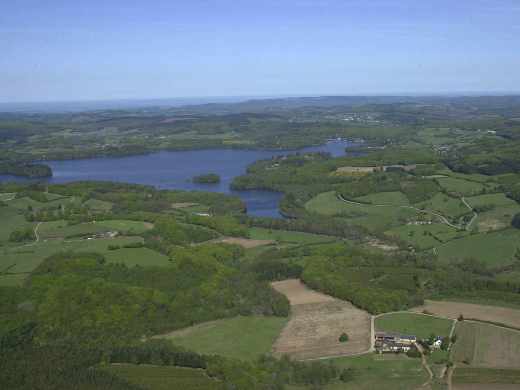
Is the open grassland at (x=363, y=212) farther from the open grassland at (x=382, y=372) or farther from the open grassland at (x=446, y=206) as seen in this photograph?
the open grassland at (x=382, y=372)

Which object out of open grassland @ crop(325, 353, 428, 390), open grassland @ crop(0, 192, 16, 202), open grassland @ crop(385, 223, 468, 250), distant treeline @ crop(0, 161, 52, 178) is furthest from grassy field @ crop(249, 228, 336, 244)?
distant treeline @ crop(0, 161, 52, 178)

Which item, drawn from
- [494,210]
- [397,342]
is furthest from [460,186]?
[397,342]

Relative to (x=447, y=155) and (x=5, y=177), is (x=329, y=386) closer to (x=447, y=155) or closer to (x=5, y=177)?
(x=447, y=155)

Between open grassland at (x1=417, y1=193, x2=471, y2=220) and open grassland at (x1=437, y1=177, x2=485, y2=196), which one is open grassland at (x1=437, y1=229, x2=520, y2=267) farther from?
open grassland at (x1=437, y1=177, x2=485, y2=196)

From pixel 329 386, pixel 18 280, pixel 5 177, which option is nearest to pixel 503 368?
pixel 329 386

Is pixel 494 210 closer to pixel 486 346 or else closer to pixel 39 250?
pixel 486 346

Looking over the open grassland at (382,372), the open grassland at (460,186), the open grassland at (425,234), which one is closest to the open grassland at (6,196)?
the open grassland at (425,234)
